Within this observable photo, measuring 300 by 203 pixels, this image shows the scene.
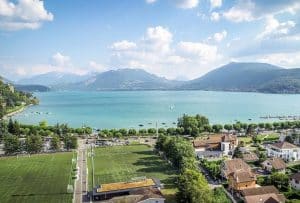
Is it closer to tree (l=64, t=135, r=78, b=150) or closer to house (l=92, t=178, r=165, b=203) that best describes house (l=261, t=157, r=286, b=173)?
house (l=92, t=178, r=165, b=203)

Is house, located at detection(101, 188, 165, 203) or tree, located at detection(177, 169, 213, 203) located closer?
tree, located at detection(177, 169, 213, 203)

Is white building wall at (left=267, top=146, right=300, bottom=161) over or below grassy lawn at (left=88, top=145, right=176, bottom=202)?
over

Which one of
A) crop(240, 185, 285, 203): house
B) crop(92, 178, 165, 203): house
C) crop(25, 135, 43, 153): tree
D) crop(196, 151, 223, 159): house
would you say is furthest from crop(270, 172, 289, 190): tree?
crop(25, 135, 43, 153): tree

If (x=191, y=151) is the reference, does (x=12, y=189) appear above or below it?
below

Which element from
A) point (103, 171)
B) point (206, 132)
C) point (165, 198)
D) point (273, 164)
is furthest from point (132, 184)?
point (206, 132)

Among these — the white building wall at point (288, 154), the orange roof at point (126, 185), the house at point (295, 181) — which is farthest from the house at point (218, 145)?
the orange roof at point (126, 185)

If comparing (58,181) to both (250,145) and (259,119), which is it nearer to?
(250,145)

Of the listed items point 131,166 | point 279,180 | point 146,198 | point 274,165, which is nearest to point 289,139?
point 274,165
